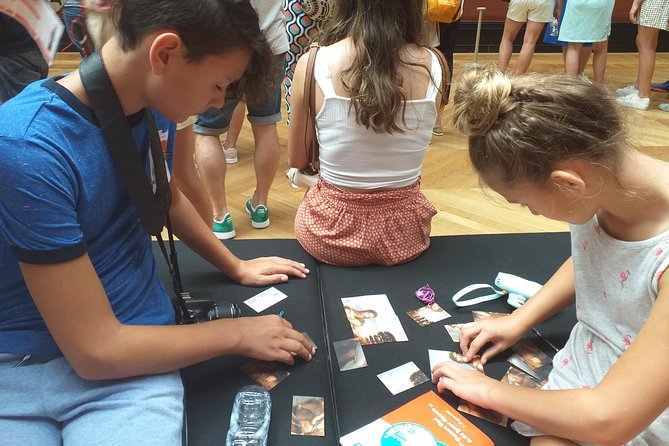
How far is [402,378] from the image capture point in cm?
118

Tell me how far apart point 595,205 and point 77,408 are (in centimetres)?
96

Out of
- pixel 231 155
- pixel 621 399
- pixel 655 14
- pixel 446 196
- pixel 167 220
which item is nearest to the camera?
pixel 621 399

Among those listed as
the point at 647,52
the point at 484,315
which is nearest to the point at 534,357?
the point at 484,315

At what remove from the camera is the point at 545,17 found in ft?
13.2

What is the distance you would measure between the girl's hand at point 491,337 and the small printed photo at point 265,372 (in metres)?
0.42

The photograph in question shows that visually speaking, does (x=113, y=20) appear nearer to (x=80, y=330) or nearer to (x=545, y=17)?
(x=80, y=330)

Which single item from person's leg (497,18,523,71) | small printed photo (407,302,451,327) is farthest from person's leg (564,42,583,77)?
small printed photo (407,302,451,327)

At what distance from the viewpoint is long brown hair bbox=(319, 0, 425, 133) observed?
1428mm

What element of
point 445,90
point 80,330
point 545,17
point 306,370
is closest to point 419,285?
point 306,370

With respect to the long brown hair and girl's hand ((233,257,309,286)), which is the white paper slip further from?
the long brown hair

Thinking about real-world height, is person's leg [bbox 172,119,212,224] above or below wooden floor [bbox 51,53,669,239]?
Result: above

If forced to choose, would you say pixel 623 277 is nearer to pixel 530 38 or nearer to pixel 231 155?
pixel 231 155

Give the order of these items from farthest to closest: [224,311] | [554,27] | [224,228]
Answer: [554,27], [224,228], [224,311]

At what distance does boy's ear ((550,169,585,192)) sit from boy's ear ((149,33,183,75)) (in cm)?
63
